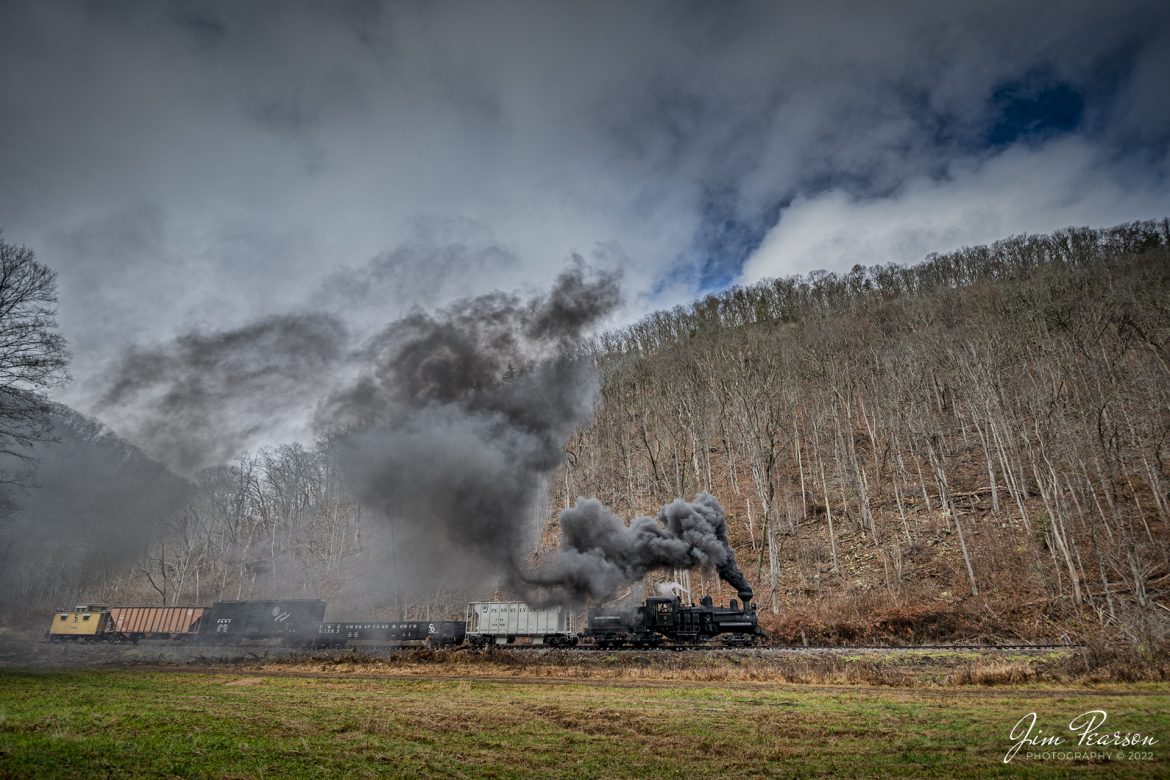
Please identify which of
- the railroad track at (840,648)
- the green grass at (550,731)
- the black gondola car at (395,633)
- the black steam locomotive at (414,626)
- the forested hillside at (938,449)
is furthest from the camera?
the black gondola car at (395,633)

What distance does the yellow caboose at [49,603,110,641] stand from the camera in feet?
147

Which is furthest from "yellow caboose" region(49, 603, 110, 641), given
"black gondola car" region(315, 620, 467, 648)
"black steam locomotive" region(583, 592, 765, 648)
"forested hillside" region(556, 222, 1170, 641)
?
"black steam locomotive" region(583, 592, 765, 648)

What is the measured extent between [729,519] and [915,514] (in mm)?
14399

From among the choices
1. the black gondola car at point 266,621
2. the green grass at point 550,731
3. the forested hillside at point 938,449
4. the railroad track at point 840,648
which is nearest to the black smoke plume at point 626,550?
the railroad track at point 840,648

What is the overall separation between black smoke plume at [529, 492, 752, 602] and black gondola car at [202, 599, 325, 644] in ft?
57.0

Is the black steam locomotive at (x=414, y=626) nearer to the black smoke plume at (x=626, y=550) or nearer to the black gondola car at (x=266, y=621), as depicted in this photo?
the black gondola car at (x=266, y=621)

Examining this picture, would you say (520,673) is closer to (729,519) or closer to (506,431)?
(506,431)

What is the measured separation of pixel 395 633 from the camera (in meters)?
37.4

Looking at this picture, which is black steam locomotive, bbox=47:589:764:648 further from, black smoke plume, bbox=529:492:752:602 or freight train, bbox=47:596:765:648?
black smoke plume, bbox=529:492:752:602

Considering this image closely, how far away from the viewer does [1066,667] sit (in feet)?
59.3

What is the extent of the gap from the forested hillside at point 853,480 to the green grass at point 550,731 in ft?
35.7

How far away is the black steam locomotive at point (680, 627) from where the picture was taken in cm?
2962

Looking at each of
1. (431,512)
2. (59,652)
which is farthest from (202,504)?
(431,512)

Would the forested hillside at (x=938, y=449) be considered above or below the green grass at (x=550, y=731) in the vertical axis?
above
